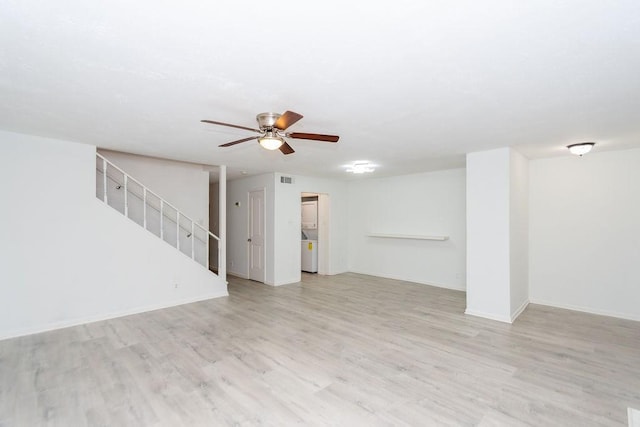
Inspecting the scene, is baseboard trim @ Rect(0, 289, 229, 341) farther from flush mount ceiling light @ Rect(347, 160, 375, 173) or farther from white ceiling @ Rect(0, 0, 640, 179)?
flush mount ceiling light @ Rect(347, 160, 375, 173)

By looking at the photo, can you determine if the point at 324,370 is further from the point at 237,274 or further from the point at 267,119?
the point at 237,274

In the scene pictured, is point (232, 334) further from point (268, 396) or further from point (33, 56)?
point (33, 56)

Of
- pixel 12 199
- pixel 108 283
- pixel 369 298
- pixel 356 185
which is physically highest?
pixel 356 185

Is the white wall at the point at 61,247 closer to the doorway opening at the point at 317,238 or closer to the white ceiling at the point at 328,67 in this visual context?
the white ceiling at the point at 328,67

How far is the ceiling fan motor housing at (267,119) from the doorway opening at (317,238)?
4.80 m

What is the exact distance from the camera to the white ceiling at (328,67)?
1519mm

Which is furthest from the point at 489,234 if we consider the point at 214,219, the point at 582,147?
the point at 214,219

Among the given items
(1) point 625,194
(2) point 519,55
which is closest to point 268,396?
(2) point 519,55

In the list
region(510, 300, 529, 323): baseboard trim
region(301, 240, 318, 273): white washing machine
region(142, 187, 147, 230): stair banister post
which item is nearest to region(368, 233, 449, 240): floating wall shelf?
region(301, 240, 318, 273): white washing machine

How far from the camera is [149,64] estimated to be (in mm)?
2008

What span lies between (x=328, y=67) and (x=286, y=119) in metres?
0.62

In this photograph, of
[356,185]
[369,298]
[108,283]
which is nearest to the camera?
[108,283]

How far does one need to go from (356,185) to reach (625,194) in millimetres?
5094

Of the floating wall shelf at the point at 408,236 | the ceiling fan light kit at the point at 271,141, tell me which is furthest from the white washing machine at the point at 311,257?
the ceiling fan light kit at the point at 271,141
